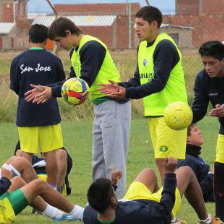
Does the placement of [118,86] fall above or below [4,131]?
above

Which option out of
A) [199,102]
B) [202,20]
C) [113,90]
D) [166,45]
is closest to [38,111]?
[113,90]

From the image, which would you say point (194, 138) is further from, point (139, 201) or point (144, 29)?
point (139, 201)

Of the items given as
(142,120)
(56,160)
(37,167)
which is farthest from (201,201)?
(142,120)

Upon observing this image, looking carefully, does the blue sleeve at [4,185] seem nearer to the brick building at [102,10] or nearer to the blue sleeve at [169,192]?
the blue sleeve at [169,192]

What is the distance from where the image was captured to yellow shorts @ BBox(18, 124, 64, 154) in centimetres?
891

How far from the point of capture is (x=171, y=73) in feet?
26.3

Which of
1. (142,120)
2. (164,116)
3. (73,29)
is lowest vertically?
(142,120)

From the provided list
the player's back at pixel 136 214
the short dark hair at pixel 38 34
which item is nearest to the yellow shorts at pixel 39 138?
the short dark hair at pixel 38 34

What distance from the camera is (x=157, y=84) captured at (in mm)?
7801

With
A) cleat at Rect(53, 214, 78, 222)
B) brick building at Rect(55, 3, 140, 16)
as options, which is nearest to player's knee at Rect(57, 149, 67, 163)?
cleat at Rect(53, 214, 78, 222)

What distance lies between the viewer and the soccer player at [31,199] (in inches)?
280

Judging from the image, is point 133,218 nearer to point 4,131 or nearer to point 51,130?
point 51,130

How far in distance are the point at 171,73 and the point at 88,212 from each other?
1948 mm

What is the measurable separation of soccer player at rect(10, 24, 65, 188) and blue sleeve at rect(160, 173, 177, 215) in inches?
98.2
